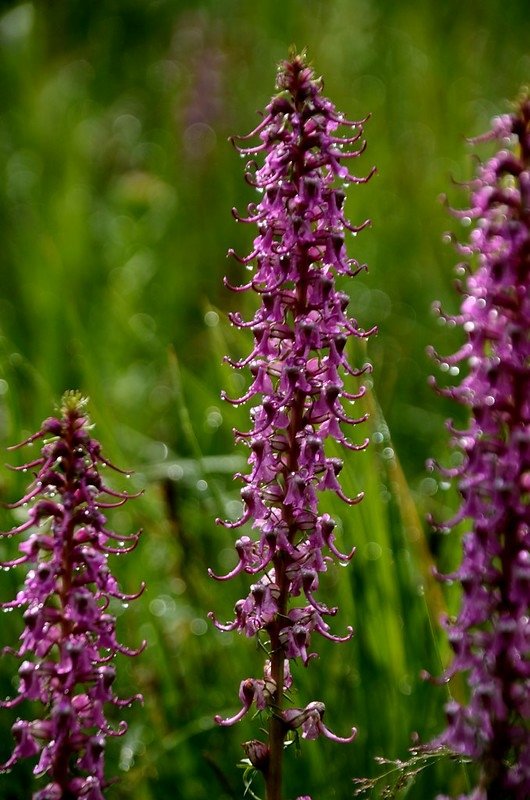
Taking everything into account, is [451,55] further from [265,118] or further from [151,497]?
[265,118]

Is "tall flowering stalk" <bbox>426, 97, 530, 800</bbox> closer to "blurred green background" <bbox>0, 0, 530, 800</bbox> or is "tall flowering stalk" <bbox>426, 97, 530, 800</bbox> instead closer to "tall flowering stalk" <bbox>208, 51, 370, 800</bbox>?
"tall flowering stalk" <bbox>208, 51, 370, 800</bbox>

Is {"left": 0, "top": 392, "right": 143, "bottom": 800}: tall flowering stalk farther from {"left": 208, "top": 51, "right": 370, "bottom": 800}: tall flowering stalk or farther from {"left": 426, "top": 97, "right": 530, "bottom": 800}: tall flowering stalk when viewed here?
{"left": 426, "top": 97, "right": 530, "bottom": 800}: tall flowering stalk

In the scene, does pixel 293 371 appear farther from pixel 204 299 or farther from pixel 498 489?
pixel 204 299

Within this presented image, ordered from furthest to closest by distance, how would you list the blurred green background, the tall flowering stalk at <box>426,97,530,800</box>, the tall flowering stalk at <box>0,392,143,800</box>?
the blurred green background
the tall flowering stalk at <box>0,392,143,800</box>
the tall flowering stalk at <box>426,97,530,800</box>

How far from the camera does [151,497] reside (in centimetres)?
508

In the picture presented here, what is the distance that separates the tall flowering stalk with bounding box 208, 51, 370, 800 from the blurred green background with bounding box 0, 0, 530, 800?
67 centimetres

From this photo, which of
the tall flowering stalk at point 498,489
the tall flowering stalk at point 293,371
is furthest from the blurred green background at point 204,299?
the tall flowering stalk at point 498,489

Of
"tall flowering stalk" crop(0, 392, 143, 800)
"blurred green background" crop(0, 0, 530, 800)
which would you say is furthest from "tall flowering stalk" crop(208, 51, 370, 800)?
"blurred green background" crop(0, 0, 530, 800)

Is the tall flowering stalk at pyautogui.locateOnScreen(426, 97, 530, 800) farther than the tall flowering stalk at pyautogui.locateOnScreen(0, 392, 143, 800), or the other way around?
the tall flowering stalk at pyautogui.locateOnScreen(0, 392, 143, 800)

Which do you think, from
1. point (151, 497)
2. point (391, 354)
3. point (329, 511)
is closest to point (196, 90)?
point (391, 354)

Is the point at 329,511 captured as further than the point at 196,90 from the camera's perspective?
No

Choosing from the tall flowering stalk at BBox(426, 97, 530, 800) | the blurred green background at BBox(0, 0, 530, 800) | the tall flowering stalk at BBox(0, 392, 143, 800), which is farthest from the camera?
the blurred green background at BBox(0, 0, 530, 800)

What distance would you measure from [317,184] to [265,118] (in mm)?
237

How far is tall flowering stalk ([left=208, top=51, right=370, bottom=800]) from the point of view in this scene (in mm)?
2365
